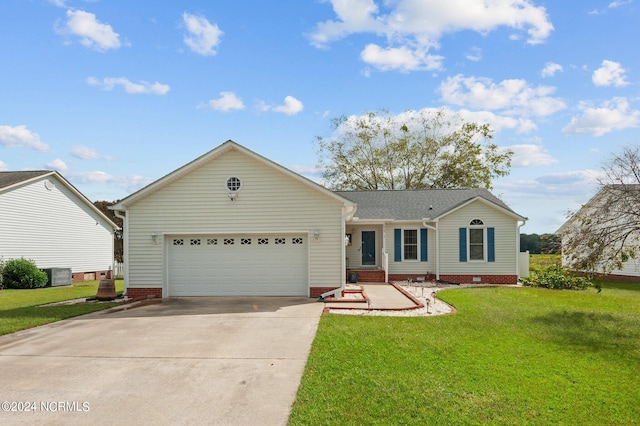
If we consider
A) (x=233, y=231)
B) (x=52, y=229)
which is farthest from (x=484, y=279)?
(x=52, y=229)

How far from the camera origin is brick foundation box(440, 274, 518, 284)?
764 inches

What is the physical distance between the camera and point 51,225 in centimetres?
2430

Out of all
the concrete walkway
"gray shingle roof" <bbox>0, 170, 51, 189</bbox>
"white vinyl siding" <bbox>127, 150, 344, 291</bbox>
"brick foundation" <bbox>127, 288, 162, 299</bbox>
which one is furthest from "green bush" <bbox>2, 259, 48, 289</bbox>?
the concrete walkway

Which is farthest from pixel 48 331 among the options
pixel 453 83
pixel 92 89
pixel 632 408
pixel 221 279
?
pixel 453 83

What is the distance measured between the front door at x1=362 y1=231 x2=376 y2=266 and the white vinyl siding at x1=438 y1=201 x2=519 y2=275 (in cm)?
324

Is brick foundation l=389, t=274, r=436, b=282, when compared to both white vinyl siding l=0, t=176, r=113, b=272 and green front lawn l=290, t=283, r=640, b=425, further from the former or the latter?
white vinyl siding l=0, t=176, r=113, b=272

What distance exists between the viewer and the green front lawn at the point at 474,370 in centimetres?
495

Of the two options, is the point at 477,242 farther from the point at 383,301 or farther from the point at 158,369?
the point at 158,369

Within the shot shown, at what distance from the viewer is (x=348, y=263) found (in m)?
20.9

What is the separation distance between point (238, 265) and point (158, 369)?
26.0 feet

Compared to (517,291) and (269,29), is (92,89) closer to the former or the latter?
(269,29)

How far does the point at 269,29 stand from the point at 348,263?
439 inches

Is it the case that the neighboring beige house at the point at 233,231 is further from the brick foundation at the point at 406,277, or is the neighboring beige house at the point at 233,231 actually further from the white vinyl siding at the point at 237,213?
the brick foundation at the point at 406,277

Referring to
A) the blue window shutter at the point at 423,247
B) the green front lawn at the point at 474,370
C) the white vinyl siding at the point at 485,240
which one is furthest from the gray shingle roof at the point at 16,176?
the white vinyl siding at the point at 485,240
